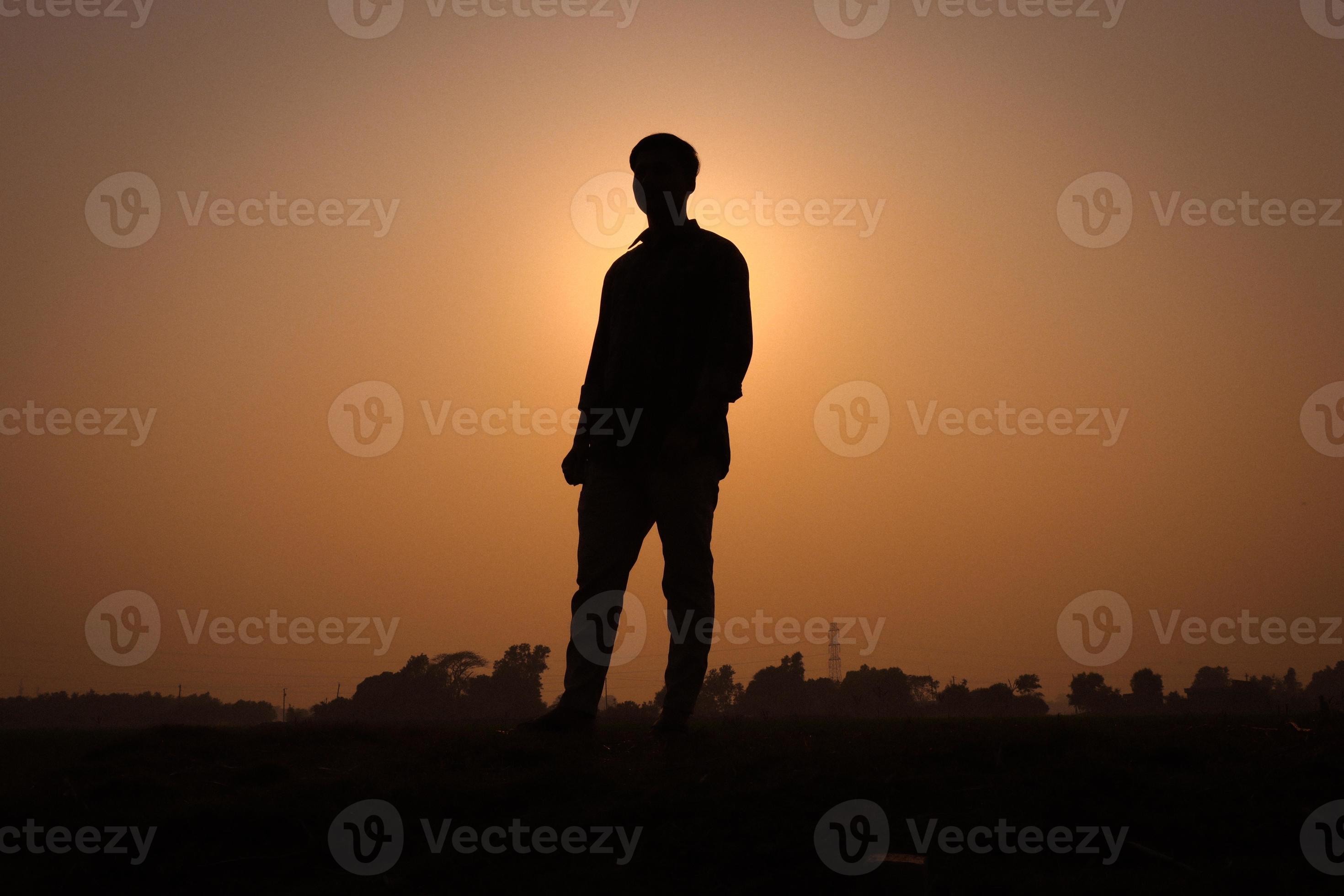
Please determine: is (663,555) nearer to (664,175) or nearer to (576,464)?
(576,464)

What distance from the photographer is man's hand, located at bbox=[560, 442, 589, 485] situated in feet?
19.4

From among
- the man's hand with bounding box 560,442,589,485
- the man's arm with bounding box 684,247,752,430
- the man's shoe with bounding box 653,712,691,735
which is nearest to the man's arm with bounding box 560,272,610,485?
the man's hand with bounding box 560,442,589,485

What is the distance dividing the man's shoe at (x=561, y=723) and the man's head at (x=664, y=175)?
2.79 meters

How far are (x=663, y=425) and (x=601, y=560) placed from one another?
824mm

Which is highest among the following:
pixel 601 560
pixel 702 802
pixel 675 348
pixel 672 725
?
pixel 675 348

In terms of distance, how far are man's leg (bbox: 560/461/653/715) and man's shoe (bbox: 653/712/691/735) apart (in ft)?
1.41

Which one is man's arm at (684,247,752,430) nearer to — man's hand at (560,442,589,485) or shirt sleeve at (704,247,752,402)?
shirt sleeve at (704,247,752,402)

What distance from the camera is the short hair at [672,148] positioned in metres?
5.74

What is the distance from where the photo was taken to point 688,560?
537cm

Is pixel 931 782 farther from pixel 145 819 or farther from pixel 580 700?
pixel 145 819

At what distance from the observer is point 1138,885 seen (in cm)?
268

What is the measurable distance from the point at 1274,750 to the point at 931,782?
4.80ft

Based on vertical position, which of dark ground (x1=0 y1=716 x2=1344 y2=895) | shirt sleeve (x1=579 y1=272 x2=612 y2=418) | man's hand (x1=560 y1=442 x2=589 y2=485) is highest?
shirt sleeve (x1=579 y1=272 x2=612 y2=418)

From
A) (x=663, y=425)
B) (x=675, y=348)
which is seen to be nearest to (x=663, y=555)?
(x=663, y=425)
